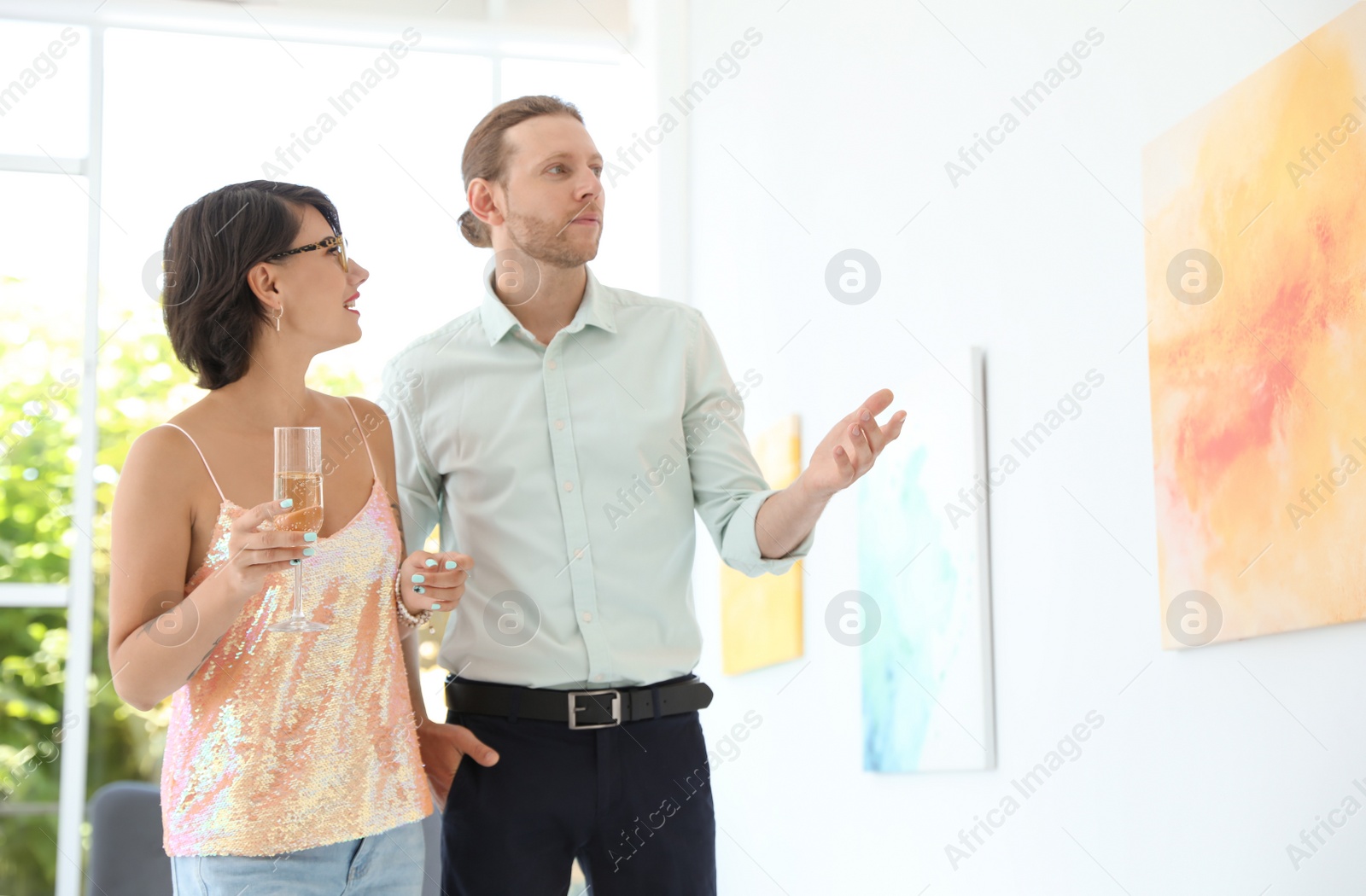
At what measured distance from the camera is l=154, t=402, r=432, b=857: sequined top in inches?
62.6

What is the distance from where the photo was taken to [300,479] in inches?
60.9

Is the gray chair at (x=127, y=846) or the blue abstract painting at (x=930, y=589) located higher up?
the blue abstract painting at (x=930, y=589)

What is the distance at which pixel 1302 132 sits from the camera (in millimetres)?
1740

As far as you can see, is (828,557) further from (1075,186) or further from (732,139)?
(732,139)

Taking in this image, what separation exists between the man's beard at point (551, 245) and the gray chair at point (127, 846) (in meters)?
2.66

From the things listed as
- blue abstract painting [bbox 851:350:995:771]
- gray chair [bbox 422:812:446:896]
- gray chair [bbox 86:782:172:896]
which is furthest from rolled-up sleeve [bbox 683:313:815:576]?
gray chair [bbox 86:782:172:896]

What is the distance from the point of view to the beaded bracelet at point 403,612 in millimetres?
1777

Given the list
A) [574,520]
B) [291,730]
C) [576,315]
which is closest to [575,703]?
[574,520]

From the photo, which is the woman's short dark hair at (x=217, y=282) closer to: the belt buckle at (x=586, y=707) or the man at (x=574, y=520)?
the man at (x=574, y=520)

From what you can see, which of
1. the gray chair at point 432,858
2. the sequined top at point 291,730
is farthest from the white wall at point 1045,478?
the sequined top at point 291,730

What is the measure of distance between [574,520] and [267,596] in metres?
0.49

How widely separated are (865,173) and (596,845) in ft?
6.88

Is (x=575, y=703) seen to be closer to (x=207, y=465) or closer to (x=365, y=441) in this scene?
(x=365, y=441)

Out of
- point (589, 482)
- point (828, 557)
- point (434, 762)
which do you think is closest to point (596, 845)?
point (434, 762)
